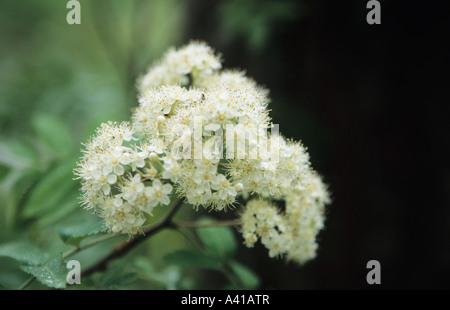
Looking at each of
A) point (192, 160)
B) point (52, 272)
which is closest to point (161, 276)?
point (52, 272)

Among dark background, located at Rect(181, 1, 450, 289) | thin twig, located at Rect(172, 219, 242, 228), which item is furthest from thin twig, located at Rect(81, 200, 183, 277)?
dark background, located at Rect(181, 1, 450, 289)

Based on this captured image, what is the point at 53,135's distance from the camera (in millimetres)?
2369

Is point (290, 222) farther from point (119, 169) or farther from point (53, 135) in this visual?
point (53, 135)

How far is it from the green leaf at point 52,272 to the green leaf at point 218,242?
2.75 feet

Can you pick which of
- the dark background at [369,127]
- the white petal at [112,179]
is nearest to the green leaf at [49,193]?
the white petal at [112,179]

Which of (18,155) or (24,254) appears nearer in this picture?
(24,254)

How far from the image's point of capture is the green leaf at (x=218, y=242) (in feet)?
6.73

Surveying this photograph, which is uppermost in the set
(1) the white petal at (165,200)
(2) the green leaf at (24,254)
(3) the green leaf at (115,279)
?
(1) the white petal at (165,200)

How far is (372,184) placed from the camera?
123 inches

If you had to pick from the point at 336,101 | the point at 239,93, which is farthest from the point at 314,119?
the point at 239,93

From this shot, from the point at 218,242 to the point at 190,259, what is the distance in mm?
223

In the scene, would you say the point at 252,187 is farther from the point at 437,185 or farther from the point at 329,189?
the point at 437,185

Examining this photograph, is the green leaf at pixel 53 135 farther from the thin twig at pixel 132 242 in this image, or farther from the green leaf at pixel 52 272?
the green leaf at pixel 52 272
